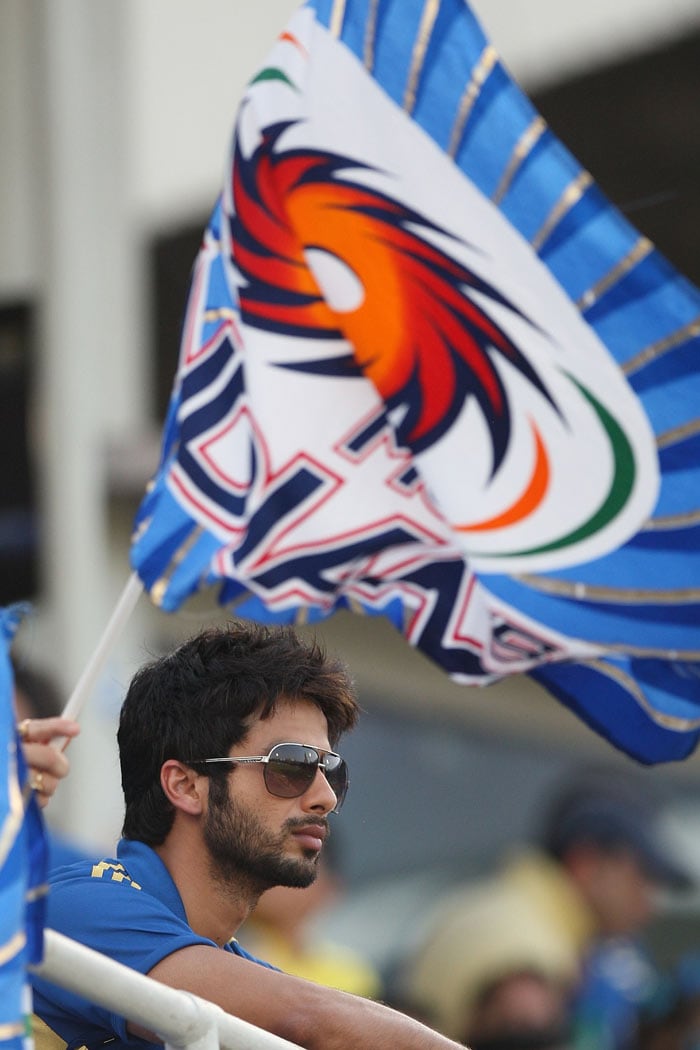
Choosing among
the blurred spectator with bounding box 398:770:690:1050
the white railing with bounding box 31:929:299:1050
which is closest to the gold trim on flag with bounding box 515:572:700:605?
the white railing with bounding box 31:929:299:1050

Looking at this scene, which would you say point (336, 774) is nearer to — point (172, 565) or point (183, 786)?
point (183, 786)

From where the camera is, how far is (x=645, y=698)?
4.22 metres

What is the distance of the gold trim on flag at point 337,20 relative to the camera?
14.5 feet

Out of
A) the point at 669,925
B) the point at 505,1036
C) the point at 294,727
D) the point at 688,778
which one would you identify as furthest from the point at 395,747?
the point at 294,727

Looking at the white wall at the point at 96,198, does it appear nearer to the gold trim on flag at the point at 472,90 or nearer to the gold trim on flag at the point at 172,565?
the gold trim on flag at the point at 172,565

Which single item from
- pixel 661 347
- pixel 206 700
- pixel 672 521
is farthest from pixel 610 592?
pixel 206 700

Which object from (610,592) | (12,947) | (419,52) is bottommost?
(610,592)

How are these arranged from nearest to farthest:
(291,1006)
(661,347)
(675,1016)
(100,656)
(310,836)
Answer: (291,1006), (310,836), (100,656), (661,347), (675,1016)

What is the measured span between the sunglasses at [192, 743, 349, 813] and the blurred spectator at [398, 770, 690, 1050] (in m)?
3.71

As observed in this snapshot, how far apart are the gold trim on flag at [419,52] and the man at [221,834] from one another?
4.91ft

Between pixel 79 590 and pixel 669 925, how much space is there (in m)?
3.65

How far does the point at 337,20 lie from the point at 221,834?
2.06 metres

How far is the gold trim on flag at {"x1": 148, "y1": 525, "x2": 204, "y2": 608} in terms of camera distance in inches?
169

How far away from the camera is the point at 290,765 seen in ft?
10.1
